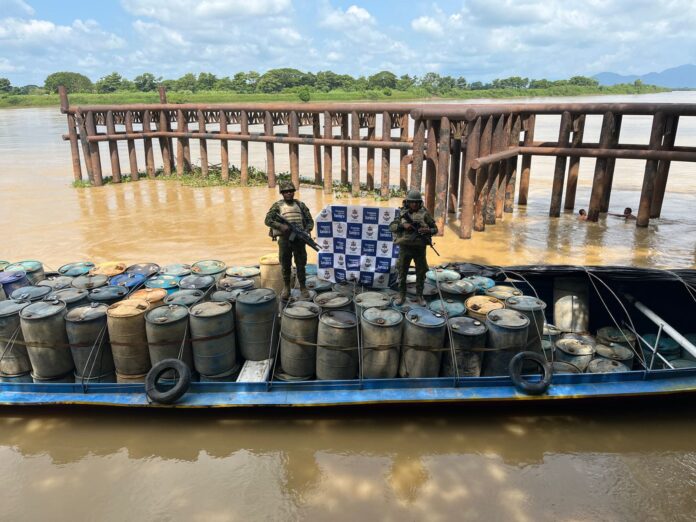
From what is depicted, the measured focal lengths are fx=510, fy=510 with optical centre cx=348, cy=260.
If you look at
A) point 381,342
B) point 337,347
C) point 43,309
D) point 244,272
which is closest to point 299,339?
point 337,347

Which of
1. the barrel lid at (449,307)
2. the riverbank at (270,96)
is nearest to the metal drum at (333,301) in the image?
the barrel lid at (449,307)

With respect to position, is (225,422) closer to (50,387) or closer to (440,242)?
(50,387)

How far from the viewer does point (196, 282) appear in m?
7.14

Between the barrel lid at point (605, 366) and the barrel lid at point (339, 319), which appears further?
the barrel lid at point (605, 366)

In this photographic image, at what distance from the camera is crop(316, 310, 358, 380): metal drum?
5.86 meters

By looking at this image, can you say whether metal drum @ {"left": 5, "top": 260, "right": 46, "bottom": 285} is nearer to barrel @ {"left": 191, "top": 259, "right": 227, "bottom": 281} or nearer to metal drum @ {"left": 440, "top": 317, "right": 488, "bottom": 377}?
barrel @ {"left": 191, "top": 259, "right": 227, "bottom": 281}

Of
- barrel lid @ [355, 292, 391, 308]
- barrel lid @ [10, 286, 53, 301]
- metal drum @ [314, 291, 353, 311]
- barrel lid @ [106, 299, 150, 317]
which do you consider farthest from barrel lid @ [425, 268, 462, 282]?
barrel lid @ [10, 286, 53, 301]

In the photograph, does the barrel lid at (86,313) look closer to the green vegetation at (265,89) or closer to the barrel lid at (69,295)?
the barrel lid at (69,295)

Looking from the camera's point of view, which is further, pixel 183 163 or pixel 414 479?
pixel 183 163

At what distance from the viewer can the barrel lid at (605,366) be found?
6289 millimetres

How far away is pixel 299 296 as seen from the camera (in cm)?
689

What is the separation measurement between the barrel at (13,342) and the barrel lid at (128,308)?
1.14 metres

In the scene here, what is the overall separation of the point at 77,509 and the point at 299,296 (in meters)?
3.37

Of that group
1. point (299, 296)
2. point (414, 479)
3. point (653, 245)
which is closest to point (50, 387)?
point (299, 296)
